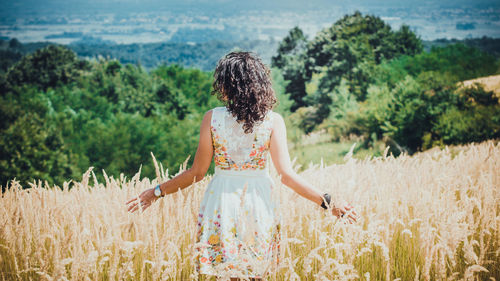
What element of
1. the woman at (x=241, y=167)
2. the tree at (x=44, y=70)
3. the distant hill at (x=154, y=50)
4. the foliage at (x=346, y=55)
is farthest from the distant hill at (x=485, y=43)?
the woman at (x=241, y=167)

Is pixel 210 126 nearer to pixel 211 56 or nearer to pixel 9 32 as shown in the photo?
pixel 211 56

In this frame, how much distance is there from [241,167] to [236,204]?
8.2 inches

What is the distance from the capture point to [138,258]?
2361 millimetres

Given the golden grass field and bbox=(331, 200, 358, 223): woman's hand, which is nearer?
the golden grass field

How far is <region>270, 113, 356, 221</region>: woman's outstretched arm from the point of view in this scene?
2.07 m

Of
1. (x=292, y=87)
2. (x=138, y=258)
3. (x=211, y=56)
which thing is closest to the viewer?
(x=138, y=258)

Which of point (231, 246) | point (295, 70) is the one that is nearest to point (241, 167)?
point (231, 246)

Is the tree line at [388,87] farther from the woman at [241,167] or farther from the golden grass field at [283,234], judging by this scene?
the woman at [241,167]

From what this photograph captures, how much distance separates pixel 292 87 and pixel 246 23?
64.5 m

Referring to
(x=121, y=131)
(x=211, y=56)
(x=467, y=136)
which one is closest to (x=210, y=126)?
(x=467, y=136)

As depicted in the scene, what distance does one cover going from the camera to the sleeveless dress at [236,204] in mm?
2025

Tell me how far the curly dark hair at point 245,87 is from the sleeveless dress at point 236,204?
56 millimetres

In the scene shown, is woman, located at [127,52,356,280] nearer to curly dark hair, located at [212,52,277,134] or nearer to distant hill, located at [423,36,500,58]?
curly dark hair, located at [212,52,277,134]

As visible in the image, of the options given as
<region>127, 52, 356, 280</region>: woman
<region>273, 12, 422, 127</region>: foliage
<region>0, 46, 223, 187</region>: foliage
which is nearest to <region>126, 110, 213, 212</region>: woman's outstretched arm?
<region>127, 52, 356, 280</region>: woman
